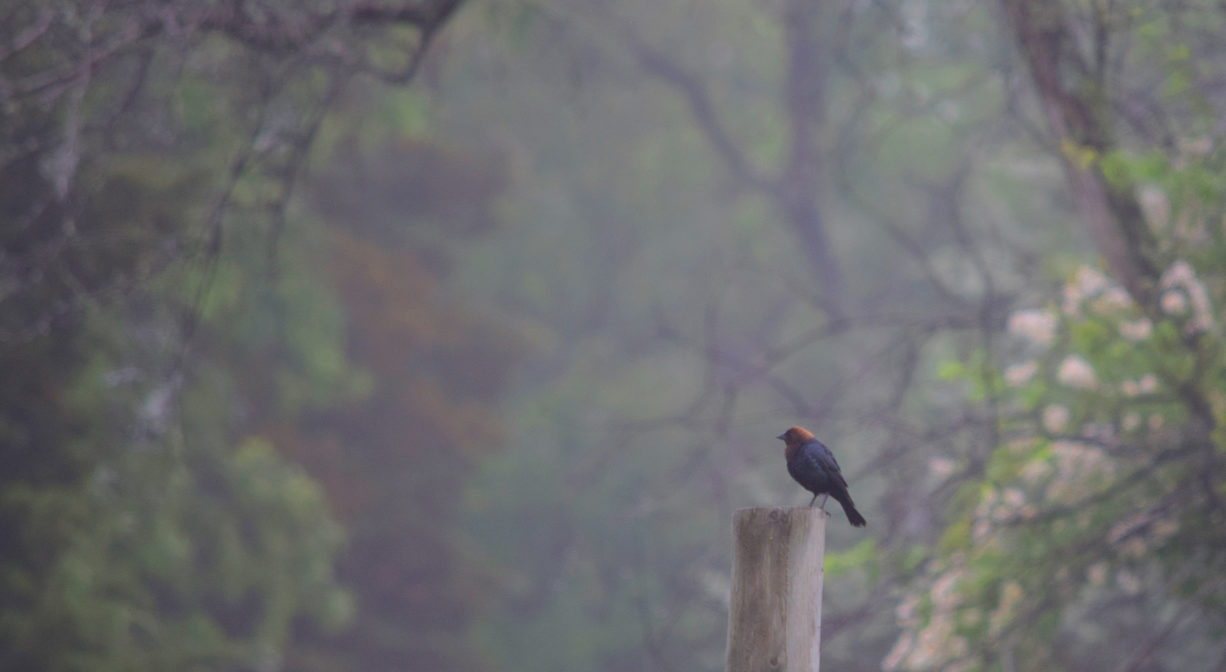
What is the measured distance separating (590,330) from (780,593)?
2170cm

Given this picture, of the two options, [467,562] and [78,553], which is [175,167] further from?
[467,562]

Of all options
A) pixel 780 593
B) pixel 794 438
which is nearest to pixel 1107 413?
pixel 794 438

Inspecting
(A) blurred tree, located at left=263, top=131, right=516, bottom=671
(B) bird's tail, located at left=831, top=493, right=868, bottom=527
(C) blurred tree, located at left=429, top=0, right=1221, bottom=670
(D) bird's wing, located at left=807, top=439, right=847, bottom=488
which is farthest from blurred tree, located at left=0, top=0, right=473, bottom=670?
(A) blurred tree, located at left=263, top=131, right=516, bottom=671

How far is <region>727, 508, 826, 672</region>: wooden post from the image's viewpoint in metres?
2.99

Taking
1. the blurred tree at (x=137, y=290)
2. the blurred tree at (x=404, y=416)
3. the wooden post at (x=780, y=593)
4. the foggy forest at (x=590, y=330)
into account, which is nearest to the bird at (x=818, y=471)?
the wooden post at (x=780, y=593)

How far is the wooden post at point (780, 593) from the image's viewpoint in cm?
299

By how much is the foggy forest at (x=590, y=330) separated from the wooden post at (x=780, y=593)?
261 centimetres

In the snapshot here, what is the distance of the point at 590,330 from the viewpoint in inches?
971

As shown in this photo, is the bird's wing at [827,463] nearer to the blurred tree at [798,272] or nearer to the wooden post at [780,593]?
the wooden post at [780,593]

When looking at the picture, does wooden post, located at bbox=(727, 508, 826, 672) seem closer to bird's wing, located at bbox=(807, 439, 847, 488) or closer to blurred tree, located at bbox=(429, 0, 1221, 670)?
bird's wing, located at bbox=(807, 439, 847, 488)

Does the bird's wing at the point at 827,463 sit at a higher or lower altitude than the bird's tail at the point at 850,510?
higher

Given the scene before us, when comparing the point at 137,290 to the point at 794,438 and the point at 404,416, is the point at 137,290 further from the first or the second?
the point at 404,416

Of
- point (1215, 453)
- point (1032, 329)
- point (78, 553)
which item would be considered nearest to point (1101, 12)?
point (1032, 329)

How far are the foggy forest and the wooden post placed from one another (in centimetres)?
261
